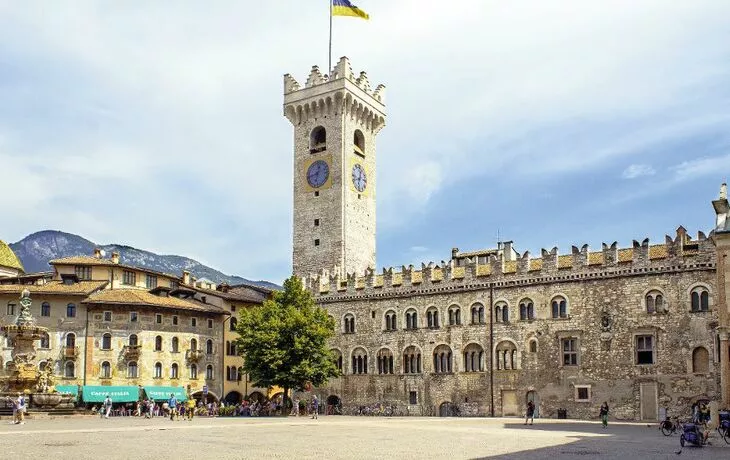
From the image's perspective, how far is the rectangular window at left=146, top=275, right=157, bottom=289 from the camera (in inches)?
2994

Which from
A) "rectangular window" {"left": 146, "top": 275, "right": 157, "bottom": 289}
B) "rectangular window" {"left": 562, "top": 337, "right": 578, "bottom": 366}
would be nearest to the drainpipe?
"rectangular window" {"left": 562, "top": 337, "right": 578, "bottom": 366}

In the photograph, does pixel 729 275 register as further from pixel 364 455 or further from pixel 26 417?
pixel 26 417

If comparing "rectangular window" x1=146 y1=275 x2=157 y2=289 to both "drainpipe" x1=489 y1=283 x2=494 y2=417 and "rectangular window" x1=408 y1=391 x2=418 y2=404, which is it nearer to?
"rectangular window" x1=408 y1=391 x2=418 y2=404

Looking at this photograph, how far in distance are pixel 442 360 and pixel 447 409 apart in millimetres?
3729

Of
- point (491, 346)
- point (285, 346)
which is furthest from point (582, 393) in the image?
point (285, 346)

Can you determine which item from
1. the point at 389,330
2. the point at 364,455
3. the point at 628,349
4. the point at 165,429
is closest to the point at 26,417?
the point at 165,429

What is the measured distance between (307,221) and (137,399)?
896 inches

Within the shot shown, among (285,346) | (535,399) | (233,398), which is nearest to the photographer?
(535,399)

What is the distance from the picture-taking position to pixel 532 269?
60.0m

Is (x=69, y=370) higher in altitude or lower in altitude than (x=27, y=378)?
lower

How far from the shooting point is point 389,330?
2633 inches

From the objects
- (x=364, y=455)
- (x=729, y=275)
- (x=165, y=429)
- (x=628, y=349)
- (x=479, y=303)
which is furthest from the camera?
(x=479, y=303)

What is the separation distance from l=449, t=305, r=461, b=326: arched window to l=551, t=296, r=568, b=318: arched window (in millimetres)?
7876

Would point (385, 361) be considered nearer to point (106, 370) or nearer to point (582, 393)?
point (582, 393)
